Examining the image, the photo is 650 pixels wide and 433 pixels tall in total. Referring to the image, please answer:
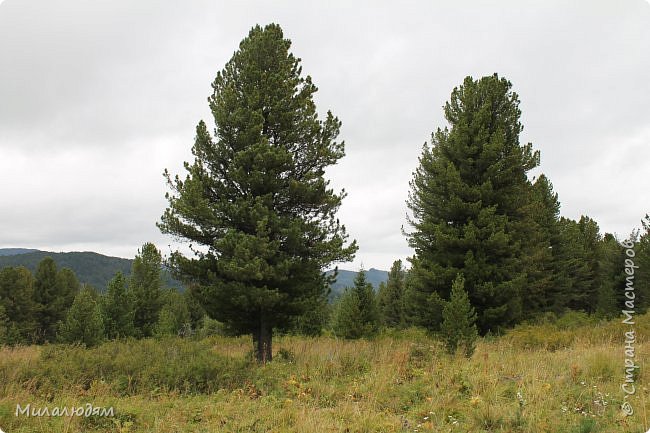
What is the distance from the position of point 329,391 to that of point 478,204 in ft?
32.6

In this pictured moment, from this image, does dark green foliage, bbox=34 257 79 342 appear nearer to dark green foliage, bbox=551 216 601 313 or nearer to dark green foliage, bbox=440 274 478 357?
dark green foliage, bbox=440 274 478 357

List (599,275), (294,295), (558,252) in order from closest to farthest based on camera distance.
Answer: (294,295), (558,252), (599,275)

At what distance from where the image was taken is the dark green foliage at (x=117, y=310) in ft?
79.2

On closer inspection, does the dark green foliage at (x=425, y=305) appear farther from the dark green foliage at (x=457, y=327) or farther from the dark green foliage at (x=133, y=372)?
the dark green foliage at (x=133, y=372)

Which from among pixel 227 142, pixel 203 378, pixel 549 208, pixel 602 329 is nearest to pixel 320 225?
pixel 227 142

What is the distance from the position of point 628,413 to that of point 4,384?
10687 mm

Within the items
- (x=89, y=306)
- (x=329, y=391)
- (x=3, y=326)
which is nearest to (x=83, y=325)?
(x=89, y=306)

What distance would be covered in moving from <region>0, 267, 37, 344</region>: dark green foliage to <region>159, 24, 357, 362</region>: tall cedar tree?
4226 centimetres

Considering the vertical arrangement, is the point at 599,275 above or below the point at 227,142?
below

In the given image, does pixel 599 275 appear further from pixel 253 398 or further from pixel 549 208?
pixel 253 398

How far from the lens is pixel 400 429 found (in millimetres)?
5203

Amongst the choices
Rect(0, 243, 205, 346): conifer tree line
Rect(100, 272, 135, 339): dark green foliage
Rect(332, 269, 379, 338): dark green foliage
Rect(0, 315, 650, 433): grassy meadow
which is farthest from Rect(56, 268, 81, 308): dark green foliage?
Rect(0, 315, 650, 433): grassy meadow

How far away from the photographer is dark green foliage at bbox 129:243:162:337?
94.7 feet

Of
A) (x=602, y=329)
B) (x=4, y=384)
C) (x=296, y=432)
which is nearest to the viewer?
(x=296, y=432)
